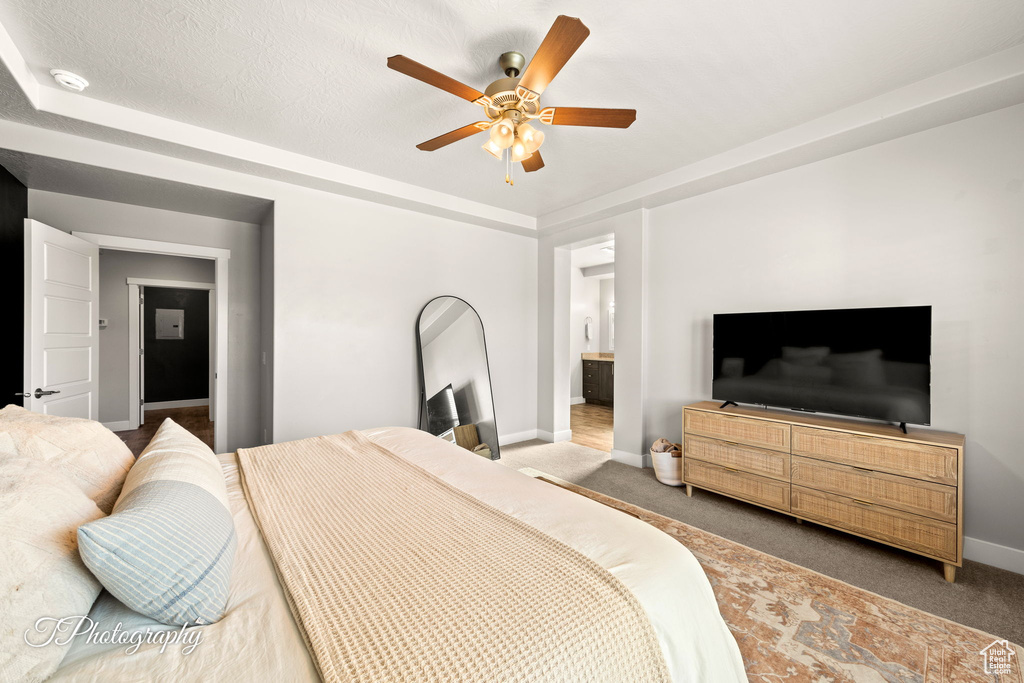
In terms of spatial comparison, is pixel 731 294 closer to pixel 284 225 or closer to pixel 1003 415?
pixel 1003 415

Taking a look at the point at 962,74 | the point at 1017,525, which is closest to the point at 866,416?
the point at 1017,525

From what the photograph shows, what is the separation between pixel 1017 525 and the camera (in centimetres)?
219

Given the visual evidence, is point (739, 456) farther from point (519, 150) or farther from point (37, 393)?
point (37, 393)

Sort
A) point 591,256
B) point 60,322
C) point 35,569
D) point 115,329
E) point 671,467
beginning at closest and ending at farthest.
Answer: point 35,569, point 60,322, point 671,467, point 115,329, point 591,256

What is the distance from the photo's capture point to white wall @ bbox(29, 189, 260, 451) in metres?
3.45

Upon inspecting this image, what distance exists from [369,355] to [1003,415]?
14.2 ft

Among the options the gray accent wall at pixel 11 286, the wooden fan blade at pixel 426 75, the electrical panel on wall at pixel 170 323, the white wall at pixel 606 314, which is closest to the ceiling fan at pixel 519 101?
the wooden fan blade at pixel 426 75

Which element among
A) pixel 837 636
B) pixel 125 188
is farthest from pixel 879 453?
pixel 125 188

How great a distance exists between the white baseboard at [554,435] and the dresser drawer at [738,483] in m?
1.81

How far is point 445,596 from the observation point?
35.7 inches

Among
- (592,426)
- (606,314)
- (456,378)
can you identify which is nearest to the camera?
(456,378)

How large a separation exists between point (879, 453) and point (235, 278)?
5.11m

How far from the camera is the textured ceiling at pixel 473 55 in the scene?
5.68 feet

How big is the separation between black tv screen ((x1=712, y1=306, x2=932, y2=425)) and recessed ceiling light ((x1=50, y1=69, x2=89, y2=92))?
4.23 m
